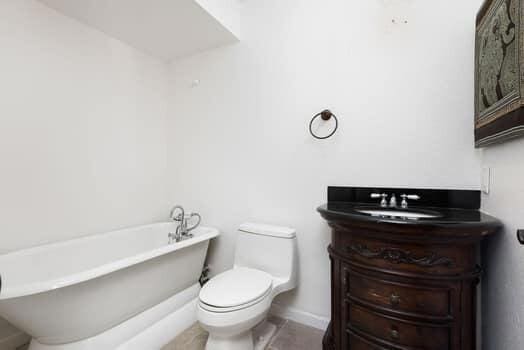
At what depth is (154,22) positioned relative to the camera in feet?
6.06

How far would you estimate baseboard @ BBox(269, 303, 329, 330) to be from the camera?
1.69 metres

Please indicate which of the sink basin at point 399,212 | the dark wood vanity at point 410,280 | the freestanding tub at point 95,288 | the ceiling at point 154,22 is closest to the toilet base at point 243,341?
the freestanding tub at point 95,288

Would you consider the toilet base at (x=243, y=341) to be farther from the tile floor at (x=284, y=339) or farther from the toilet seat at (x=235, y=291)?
the toilet seat at (x=235, y=291)

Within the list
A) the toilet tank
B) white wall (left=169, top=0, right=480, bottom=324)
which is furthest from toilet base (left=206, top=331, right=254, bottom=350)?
white wall (left=169, top=0, right=480, bottom=324)

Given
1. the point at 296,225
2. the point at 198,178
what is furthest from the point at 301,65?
the point at 198,178

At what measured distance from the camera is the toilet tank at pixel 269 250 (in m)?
1.64

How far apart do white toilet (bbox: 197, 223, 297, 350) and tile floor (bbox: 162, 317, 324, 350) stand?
0.68ft

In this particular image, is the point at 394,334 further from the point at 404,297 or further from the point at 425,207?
the point at 425,207

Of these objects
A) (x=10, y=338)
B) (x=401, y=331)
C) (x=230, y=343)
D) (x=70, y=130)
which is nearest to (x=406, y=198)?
(x=401, y=331)

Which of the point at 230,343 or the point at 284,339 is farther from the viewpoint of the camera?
the point at 284,339

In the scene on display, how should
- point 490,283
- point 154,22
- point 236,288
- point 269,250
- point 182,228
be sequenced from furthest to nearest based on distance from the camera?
point 182,228
point 154,22
point 269,250
point 236,288
point 490,283

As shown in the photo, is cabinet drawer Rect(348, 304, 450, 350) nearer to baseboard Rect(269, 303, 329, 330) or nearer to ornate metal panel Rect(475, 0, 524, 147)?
baseboard Rect(269, 303, 329, 330)

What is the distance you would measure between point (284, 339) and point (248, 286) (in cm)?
56

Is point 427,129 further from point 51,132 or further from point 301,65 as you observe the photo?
point 51,132
